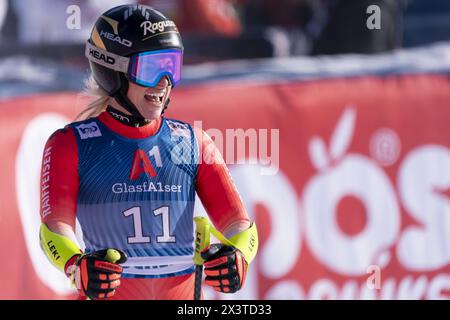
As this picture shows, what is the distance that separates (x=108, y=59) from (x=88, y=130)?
298mm

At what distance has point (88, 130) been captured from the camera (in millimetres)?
4848

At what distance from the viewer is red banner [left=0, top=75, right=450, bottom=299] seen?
779 centimetres

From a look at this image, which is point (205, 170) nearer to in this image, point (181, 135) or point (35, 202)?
point (181, 135)

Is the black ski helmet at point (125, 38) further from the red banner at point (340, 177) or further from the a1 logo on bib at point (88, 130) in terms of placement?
the red banner at point (340, 177)

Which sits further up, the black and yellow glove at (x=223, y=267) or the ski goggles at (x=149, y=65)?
the ski goggles at (x=149, y=65)

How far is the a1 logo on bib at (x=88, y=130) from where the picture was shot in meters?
4.82

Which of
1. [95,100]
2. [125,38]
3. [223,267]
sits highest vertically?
[125,38]

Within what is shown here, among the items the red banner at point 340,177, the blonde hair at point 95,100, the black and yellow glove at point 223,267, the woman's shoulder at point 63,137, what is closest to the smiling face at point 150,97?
the blonde hair at point 95,100

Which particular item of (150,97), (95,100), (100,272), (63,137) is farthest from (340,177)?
(100,272)

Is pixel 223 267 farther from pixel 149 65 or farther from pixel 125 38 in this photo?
pixel 125 38

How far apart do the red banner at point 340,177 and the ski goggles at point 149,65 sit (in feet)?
8.09

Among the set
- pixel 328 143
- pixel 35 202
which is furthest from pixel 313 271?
pixel 35 202

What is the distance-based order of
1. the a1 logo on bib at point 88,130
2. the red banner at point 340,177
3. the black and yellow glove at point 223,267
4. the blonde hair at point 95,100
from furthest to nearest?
the red banner at point 340,177, the blonde hair at point 95,100, the a1 logo on bib at point 88,130, the black and yellow glove at point 223,267

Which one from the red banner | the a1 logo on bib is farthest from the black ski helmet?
the red banner
